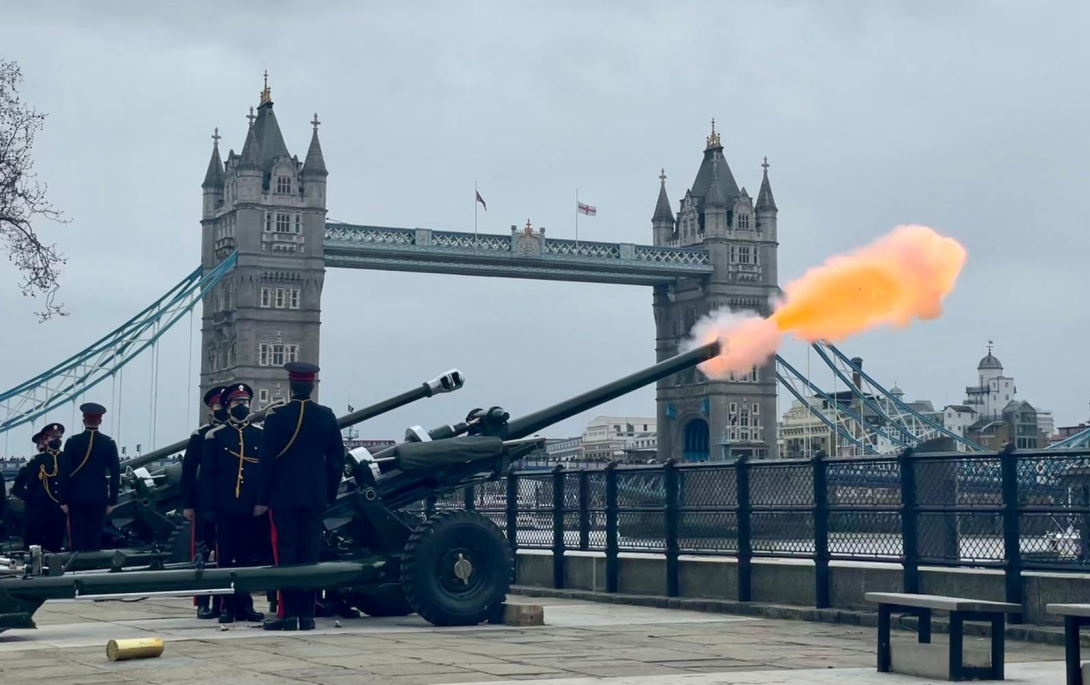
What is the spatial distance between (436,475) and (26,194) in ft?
37.1

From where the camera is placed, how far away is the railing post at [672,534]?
13.5 metres

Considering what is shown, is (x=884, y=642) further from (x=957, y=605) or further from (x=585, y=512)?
(x=585, y=512)

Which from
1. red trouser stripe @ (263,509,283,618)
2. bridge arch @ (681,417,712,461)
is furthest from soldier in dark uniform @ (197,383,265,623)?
bridge arch @ (681,417,712,461)

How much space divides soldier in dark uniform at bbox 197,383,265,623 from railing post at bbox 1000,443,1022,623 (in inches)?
194

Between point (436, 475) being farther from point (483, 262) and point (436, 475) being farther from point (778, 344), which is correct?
point (483, 262)

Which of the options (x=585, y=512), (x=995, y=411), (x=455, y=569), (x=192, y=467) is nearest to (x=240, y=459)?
(x=192, y=467)

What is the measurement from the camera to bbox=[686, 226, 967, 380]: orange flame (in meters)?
11.3

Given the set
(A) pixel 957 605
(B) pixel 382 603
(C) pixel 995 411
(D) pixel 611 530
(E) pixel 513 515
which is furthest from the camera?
(C) pixel 995 411

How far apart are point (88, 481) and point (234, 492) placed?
1974 mm

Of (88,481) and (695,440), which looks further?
(695,440)

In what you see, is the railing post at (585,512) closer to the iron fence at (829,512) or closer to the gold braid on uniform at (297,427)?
the iron fence at (829,512)

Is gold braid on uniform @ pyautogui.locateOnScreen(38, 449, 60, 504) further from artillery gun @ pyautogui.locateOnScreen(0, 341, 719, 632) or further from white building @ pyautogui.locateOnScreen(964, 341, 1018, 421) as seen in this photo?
white building @ pyautogui.locateOnScreen(964, 341, 1018, 421)

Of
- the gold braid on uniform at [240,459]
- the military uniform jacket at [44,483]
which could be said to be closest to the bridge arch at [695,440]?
the military uniform jacket at [44,483]

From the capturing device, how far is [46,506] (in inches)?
547
